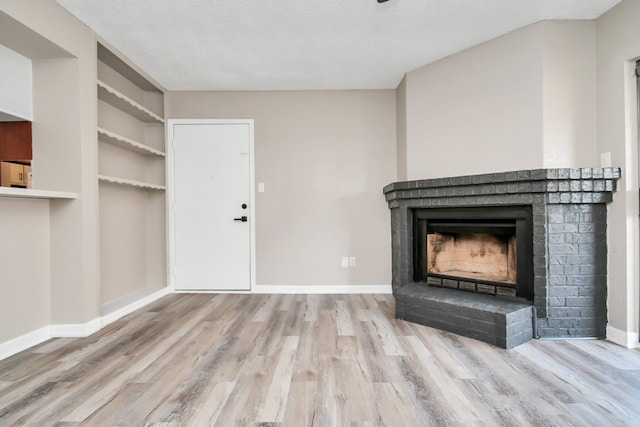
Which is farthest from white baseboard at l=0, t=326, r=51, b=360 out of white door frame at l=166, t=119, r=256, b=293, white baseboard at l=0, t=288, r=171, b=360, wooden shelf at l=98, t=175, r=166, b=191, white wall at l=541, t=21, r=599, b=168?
white wall at l=541, t=21, r=599, b=168

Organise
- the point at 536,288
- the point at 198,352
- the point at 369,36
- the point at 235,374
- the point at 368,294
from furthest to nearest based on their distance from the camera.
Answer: the point at 368,294 → the point at 369,36 → the point at 536,288 → the point at 198,352 → the point at 235,374

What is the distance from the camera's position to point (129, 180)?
3.09 meters

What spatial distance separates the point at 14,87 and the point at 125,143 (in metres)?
0.86

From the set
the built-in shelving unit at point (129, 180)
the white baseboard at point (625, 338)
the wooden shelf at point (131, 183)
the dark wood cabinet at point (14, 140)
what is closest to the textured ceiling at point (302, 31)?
the built-in shelving unit at point (129, 180)

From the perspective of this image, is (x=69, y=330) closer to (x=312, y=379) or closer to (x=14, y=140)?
(x=14, y=140)

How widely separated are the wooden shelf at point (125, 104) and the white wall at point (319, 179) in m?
0.49

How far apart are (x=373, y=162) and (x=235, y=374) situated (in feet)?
8.56

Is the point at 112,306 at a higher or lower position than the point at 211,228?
lower

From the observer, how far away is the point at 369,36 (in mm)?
2506

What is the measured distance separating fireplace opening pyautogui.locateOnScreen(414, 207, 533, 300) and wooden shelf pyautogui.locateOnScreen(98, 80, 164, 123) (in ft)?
9.59

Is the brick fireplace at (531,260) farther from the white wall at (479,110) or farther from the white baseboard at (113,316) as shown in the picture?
the white baseboard at (113,316)

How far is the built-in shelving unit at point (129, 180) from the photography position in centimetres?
288

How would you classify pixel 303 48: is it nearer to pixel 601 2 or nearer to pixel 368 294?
pixel 601 2

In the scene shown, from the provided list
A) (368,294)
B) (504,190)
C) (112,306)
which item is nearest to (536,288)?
(504,190)
